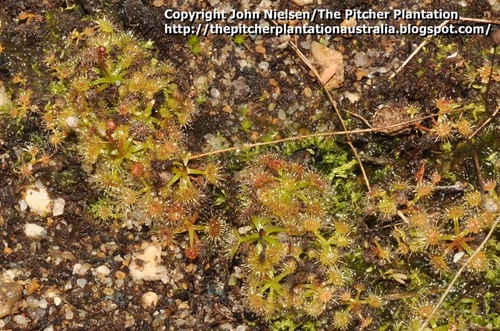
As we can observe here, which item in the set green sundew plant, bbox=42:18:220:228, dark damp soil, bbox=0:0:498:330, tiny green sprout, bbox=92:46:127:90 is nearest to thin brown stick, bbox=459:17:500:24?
dark damp soil, bbox=0:0:498:330

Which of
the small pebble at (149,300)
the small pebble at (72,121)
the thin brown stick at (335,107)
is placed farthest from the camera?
the thin brown stick at (335,107)

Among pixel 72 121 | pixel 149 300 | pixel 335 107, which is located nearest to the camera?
pixel 72 121

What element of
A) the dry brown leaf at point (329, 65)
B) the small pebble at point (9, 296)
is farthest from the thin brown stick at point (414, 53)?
the small pebble at point (9, 296)

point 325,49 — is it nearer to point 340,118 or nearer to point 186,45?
point 340,118

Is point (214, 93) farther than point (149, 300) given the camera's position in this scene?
Yes

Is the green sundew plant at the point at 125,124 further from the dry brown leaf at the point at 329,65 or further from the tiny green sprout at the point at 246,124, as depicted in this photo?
the dry brown leaf at the point at 329,65

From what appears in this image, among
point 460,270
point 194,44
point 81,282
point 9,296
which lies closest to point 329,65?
point 194,44

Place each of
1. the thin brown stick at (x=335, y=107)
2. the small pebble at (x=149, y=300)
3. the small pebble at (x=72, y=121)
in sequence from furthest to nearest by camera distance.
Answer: the thin brown stick at (x=335, y=107) → the small pebble at (x=149, y=300) → the small pebble at (x=72, y=121)

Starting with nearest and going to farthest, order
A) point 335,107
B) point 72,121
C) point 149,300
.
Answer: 1. point 72,121
2. point 149,300
3. point 335,107

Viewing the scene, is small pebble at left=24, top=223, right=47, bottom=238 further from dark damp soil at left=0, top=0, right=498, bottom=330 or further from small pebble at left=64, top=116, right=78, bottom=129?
small pebble at left=64, top=116, right=78, bottom=129

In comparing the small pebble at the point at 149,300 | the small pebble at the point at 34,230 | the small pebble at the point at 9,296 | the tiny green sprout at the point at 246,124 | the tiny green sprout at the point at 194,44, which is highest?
the tiny green sprout at the point at 194,44

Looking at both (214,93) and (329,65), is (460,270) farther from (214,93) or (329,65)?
(214,93)

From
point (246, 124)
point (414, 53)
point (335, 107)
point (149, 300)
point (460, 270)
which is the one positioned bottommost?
point (149, 300)
